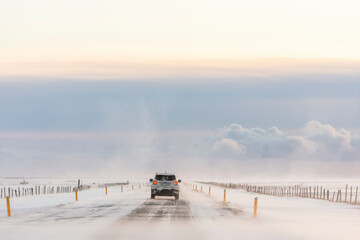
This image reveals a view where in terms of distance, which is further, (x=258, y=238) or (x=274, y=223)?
(x=274, y=223)

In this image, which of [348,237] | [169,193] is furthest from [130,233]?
[169,193]

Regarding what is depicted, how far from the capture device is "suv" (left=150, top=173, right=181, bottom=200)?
149ft

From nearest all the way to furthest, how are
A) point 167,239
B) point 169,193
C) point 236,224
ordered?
point 167,239, point 236,224, point 169,193

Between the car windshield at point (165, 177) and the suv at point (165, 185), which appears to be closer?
the suv at point (165, 185)

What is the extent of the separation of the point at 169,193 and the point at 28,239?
27.4m

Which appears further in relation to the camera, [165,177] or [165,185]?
[165,177]

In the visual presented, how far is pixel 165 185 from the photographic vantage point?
149 ft

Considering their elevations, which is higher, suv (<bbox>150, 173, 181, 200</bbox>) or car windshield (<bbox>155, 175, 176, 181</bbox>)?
car windshield (<bbox>155, 175, 176, 181</bbox>)

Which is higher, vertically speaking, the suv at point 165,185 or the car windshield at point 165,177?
the car windshield at point 165,177

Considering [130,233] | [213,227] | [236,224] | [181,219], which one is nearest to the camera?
[130,233]

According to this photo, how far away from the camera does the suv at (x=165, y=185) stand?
45.3 m

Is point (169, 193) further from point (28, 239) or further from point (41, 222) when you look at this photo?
point (28, 239)

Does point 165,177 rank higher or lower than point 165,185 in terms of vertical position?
higher

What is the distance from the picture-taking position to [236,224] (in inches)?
944
